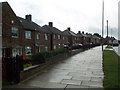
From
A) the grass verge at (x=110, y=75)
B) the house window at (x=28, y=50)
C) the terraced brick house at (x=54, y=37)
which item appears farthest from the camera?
the terraced brick house at (x=54, y=37)

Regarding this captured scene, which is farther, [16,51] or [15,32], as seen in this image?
[16,51]

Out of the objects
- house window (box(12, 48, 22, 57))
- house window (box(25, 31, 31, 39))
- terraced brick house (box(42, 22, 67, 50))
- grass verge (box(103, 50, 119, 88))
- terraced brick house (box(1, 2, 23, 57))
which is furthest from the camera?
terraced brick house (box(42, 22, 67, 50))

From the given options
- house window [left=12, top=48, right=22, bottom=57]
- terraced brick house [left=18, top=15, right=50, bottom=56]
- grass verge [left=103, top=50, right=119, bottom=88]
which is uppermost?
terraced brick house [left=18, top=15, right=50, bottom=56]

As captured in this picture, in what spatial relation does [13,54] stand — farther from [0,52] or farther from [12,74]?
[12,74]

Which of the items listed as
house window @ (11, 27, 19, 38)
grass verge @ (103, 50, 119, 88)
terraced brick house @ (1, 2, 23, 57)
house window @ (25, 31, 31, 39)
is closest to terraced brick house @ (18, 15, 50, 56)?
house window @ (25, 31, 31, 39)

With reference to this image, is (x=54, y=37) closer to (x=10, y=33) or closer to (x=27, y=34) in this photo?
(x=27, y=34)

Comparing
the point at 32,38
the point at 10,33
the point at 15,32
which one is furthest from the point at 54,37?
the point at 10,33

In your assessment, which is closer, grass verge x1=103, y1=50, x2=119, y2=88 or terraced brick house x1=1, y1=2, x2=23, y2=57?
grass verge x1=103, y1=50, x2=119, y2=88

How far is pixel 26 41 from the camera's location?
25766mm

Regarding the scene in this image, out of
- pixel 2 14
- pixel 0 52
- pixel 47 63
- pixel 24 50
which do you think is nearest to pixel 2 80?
pixel 47 63

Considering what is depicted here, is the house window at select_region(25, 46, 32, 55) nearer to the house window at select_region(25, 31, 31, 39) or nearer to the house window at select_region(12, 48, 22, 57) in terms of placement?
the house window at select_region(25, 31, 31, 39)

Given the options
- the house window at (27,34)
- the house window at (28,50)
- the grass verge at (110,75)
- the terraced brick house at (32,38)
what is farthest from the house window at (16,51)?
the grass verge at (110,75)

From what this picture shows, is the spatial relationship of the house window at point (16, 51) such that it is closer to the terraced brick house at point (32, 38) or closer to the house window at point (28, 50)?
the terraced brick house at point (32, 38)

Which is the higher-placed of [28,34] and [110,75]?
[28,34]
